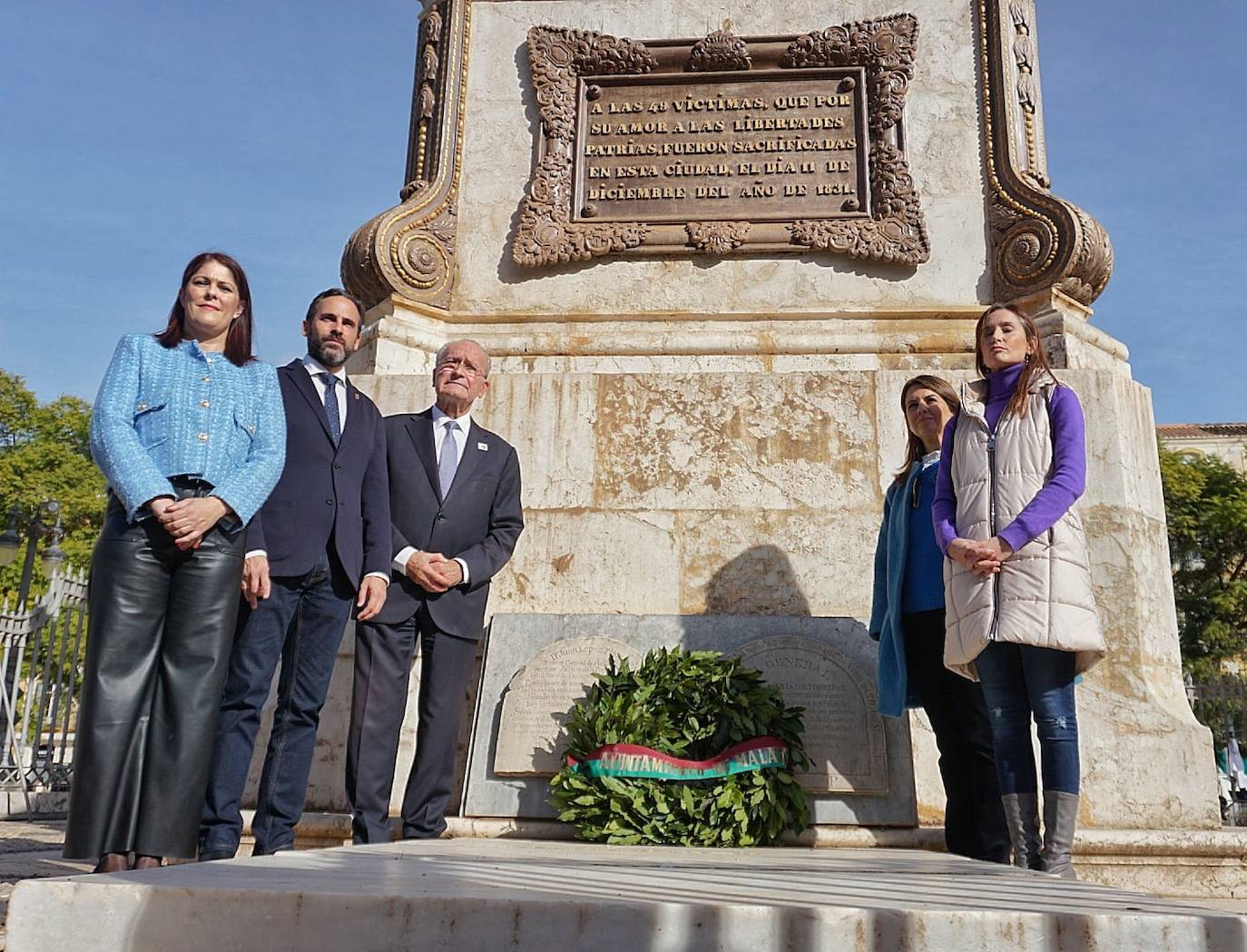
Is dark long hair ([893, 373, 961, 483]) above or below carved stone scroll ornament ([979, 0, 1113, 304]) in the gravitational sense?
below

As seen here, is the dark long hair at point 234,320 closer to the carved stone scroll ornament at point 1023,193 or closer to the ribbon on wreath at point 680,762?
the ribbon on wreath at point 680,762

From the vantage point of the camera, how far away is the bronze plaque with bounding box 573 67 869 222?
6430 millimetres

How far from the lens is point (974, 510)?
3.81 meters

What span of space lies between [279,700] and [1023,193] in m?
4.73

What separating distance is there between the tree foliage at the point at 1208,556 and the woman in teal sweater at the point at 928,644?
74.7 feet

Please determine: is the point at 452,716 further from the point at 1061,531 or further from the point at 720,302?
the point at 720,302

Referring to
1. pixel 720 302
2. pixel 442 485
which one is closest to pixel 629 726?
pixel 442 485

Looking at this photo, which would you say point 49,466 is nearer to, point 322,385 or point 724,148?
point 724,148

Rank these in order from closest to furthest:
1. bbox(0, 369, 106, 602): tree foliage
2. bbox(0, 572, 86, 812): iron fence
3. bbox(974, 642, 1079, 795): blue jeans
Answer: bbox(974, 642, 1079, 795): blue jeans
bbox(0, 572, 86, 812): iron fence
bbox(0, 369, 106, 602): tree foliage

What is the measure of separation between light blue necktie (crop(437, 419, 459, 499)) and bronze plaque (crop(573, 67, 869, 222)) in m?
2.28

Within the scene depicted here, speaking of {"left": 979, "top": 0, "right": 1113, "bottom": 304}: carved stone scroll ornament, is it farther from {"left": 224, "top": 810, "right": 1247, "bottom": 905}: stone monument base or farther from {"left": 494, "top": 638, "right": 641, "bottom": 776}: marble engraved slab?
{"left": 494, "top": 638, "right": 641, "bottom": 776}: marble engraved slab

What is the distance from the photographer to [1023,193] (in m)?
6.19

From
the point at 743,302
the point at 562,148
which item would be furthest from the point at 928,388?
the point at 562,148

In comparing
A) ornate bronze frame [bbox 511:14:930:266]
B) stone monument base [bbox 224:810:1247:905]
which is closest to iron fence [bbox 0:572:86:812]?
ornate bronze frame [bbox 511:14:930:266]
